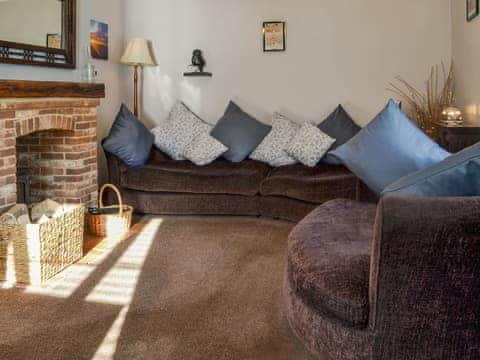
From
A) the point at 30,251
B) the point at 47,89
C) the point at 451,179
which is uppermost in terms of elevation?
the point at 47,89

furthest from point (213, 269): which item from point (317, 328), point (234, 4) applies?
point (234, 4)

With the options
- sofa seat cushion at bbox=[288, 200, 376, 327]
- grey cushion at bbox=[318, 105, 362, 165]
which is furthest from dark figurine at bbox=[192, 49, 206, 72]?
sofa seat cushion at bbox=[288, 200, 376, 327]

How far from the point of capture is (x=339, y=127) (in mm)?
4664

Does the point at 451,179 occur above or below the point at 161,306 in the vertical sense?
above

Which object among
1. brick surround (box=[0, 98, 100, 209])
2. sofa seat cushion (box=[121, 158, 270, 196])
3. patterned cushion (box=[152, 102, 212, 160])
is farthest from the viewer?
patterned cushion (box=[152, 102, 212, 160])

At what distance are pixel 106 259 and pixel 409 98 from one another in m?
3.21

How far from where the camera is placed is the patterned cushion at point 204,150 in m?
4.54

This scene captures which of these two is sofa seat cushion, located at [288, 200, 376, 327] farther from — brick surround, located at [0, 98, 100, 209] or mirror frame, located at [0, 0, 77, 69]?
mirror frame, located at [0, 0, 77, 69]

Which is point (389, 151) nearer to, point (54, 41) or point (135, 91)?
point (54, 41)

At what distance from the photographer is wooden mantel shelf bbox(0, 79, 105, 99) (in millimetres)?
3066

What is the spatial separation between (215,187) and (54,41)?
1708mm

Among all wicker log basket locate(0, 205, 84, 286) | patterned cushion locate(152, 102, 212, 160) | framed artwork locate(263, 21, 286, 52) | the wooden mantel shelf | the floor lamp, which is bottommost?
wicker log basket locate(0, 205, 84, 286)

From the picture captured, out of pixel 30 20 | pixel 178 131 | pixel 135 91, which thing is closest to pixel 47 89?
pixel 30 20

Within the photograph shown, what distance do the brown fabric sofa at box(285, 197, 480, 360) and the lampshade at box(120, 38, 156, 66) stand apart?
12.6ft
